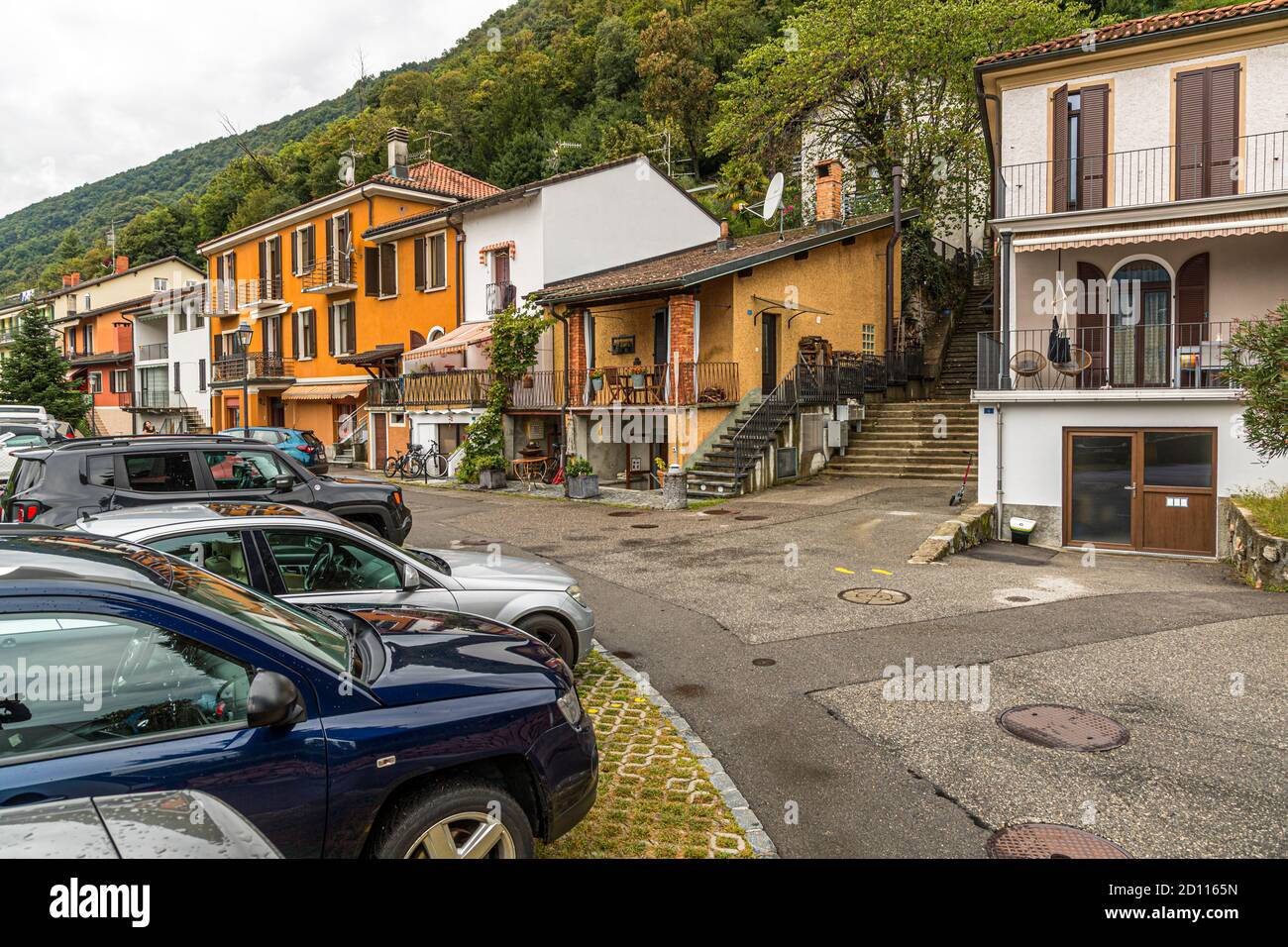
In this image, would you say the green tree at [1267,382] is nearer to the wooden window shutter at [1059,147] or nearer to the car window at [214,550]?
the wooden window shutter at [1059,147]

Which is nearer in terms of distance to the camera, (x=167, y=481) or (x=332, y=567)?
(x=332, y=567)

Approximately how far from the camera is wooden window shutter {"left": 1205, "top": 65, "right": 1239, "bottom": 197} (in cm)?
1532

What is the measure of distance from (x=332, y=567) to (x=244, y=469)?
5.16 m

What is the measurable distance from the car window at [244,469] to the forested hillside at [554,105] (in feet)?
95.0

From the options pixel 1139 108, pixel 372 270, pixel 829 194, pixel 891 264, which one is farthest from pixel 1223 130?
pixel 372 270

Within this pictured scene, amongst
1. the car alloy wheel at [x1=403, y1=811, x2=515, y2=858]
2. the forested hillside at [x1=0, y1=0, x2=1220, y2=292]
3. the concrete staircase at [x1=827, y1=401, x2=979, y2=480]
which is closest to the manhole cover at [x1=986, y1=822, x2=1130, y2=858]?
the car alloy wheel at [x1=403, y1=811, x2=515, y2=858]

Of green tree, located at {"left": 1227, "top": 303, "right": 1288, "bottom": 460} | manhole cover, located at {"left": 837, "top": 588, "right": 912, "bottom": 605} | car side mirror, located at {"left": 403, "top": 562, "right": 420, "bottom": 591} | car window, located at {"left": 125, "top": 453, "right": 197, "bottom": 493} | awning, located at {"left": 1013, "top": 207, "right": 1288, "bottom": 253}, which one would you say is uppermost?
awning, located at {"left": 1013, "top": 207, "right": 1288, "bottom": 253}

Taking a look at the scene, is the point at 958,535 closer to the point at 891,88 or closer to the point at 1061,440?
the point at 1061,440

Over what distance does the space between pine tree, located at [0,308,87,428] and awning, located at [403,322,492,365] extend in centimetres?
2038

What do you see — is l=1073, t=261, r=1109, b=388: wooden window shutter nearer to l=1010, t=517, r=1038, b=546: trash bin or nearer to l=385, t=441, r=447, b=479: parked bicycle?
l=1010, t=517, r=1038, b=546: trash bin

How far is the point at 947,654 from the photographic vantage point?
7734mm

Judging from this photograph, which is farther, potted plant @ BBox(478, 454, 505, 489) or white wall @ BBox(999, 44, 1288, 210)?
potted plant @ BBox(478, 454, 505, 489)

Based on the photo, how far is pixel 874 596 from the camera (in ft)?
32.8
